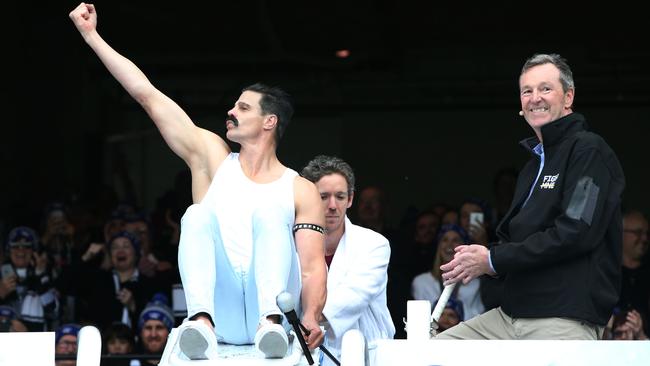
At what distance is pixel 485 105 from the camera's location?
56.2ft

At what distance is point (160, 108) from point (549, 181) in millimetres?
2010

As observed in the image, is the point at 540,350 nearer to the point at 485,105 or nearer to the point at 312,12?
the point at 312,12

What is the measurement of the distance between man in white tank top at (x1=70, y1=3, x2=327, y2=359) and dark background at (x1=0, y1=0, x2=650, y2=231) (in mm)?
7983

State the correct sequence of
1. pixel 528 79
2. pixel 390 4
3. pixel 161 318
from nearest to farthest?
pixel 528 79 → pixel 161 318 → pixel 390 4

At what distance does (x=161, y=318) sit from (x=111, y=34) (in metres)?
7.15

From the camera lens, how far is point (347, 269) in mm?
6926

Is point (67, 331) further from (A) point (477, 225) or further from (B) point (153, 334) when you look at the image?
(A) point (477, 225)

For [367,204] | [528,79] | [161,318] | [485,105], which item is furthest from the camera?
[485,105]

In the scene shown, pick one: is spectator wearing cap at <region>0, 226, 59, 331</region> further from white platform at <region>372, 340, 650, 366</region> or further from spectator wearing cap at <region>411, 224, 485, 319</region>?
white platform at <region>372, 340, 650, 366</region>

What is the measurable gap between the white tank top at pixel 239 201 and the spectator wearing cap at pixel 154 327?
2.67m

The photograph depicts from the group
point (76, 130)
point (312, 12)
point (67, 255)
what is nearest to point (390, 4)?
point (312, 12)

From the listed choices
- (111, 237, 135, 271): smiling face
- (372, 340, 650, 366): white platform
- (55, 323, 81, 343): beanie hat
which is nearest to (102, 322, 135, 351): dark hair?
(55, 323, 81, 343): beanie hat

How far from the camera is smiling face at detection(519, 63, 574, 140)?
5.95m

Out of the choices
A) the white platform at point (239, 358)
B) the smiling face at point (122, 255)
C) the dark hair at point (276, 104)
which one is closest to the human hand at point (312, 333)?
the white platform at point (239, 358)
